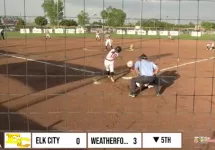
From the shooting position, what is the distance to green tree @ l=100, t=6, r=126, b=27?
185 inches

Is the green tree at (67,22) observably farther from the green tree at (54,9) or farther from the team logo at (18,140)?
the team logo at (18,140)

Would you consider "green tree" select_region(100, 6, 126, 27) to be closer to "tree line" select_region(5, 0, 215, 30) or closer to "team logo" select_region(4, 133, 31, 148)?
"tree line" select_region(5, 0, 215, 30)

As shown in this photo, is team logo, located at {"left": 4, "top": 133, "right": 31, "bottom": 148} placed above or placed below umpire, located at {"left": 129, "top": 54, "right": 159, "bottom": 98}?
below

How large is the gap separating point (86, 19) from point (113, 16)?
0.47 meters

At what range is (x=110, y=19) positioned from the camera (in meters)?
5.00

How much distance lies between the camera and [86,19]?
470cm

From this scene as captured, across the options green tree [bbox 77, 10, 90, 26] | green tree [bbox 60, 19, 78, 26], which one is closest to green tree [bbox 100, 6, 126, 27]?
green tree [bbox 77, 10, 90, 26]

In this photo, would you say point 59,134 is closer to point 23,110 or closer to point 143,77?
point 23,110

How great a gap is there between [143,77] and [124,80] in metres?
2.68
